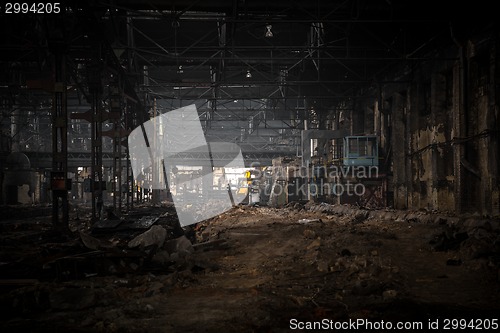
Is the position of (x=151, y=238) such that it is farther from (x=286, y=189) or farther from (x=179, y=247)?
(x=286, y=189)

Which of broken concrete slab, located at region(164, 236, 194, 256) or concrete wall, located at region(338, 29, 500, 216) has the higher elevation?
concrete wall, located at region(338, 29, 500, 216)

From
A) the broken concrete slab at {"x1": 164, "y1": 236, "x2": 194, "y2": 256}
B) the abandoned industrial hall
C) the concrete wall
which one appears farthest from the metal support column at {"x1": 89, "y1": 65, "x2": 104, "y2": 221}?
the concrete wall

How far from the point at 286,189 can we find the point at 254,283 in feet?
66.0

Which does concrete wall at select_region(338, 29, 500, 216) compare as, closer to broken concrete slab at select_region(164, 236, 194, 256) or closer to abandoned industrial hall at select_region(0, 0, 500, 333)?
abandoned industrial hall at select_region(0, 0, 500, 333)

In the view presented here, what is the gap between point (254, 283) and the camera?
6457 millimetres

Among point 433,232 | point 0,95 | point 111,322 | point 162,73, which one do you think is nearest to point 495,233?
point 433,232

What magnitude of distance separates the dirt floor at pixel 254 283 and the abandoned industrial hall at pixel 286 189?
3 cm

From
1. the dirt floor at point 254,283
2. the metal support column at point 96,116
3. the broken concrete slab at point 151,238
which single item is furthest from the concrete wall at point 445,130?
the metal support column at point 96,116

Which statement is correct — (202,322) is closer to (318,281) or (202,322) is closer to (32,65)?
(318,281)

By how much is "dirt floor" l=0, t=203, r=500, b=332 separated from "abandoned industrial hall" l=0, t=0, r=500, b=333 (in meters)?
0.03

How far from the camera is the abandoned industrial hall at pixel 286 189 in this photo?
511 cm

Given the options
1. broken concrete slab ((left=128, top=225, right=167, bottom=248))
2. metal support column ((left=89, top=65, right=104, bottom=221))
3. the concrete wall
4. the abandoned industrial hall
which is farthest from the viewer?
metal support column ((left=89, top=65, right=104, bottom=221))

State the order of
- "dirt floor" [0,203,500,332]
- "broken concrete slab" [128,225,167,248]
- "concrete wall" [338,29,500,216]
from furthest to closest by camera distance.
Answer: "concrete wall" [338,29,500,216] < "broken concrete slab" [128,225,167,248] < "dirt floor" [0,203,500,332]

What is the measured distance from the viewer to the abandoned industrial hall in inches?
201
